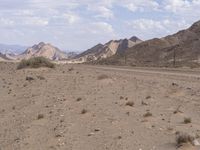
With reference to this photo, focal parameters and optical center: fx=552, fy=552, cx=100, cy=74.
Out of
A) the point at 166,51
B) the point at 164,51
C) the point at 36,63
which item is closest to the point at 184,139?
the point at 36,63

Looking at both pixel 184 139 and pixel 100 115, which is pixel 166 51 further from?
pixel 184 139

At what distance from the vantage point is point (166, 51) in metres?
97.8

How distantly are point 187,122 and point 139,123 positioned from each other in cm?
174

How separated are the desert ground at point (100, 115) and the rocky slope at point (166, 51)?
154 ft

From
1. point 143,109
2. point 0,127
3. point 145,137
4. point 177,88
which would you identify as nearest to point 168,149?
point 145,137

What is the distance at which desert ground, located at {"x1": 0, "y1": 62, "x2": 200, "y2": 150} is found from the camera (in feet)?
58.5

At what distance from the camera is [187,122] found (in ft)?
64.2

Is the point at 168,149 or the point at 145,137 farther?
the point at 145,137

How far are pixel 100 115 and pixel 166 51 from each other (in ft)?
252

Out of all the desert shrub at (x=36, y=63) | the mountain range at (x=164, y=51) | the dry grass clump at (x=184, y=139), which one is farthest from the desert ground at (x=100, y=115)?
the mountain range at (x=164, y=51)

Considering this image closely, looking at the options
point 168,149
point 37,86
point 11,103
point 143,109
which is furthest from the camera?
point 37,86

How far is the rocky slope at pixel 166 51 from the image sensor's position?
84938 millimetres

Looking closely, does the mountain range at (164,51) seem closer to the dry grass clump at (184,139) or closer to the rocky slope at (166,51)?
the rocky slope at (166,51)

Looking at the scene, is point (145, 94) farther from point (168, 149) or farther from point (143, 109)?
point (168, 149)
